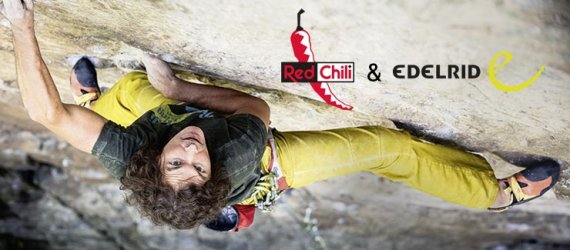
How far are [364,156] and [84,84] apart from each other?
2.97 feet

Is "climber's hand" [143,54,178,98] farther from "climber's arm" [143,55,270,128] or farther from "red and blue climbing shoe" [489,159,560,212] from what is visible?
"red and blue climbing shoe" [489,159,560,212]

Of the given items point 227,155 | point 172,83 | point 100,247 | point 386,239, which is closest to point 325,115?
point 172,83

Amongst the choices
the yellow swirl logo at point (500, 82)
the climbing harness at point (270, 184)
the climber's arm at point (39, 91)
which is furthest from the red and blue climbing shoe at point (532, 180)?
the climber's arm at point (39, 91)

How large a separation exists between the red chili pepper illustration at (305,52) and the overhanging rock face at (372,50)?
0.07 feet

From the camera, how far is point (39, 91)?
1648mm

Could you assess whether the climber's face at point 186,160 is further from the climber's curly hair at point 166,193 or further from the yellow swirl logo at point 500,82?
the yellow swirl logo at point 500,82

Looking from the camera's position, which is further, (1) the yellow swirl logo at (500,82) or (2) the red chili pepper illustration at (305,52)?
(2) the red chili pepper illustration at (305,52)

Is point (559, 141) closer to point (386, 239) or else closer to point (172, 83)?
point (172, 83)

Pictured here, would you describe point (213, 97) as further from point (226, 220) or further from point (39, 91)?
point (39, 91)

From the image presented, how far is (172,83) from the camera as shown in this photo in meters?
2.00

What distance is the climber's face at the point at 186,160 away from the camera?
5.33ft

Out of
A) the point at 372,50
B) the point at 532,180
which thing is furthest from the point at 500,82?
the point at 532,180

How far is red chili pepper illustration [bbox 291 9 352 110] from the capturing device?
1.74 m

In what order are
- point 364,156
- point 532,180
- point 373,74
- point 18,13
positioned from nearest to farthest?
point 18,13
point 373,74
point 364,156
point 532,180
